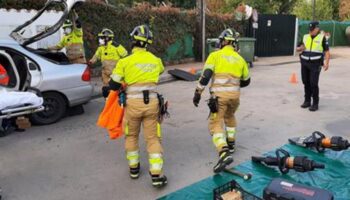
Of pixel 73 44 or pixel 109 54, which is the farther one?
pixel 73 44

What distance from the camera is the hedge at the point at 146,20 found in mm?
12523

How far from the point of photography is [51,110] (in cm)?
715

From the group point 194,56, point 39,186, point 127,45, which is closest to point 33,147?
point 39,186

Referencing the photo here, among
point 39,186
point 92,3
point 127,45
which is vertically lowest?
point 39,186

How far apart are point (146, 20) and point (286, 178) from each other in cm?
1125

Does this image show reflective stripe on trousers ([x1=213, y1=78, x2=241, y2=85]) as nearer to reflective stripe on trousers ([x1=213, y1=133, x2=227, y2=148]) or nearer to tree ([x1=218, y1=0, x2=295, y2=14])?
reflective stripe on trousers ([x1=213, y1=133, x2=227, y2=148])

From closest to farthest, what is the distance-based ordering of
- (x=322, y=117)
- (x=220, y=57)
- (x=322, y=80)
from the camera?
1. (x=220, y=57)
2. (x=322, y=117)
3. (x=322, y=80)

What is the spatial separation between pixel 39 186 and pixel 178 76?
8427mm

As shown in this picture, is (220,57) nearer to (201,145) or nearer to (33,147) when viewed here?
(201,145)

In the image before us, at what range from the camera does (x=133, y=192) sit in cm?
439

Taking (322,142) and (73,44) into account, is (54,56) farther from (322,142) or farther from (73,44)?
(322,142)

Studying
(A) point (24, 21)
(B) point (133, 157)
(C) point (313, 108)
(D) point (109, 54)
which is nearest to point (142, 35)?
(B) point (133, 157)

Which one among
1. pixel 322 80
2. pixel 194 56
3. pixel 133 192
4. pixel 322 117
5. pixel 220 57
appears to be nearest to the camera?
pixel 133 192

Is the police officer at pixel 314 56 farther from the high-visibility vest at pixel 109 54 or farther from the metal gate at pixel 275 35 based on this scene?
the metal gate at pixel 275 35
